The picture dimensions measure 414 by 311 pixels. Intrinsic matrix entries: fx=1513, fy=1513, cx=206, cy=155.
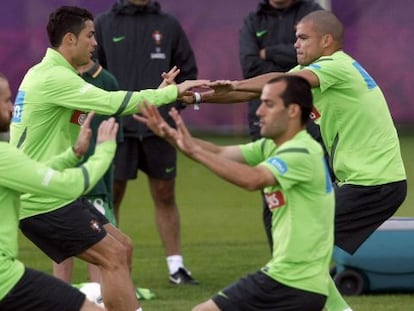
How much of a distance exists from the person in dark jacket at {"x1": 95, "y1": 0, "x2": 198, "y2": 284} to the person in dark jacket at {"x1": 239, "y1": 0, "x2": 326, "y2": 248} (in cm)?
55

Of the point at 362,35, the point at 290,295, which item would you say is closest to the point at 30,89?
the point at 290,295

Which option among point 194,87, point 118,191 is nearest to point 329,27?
point 194,87

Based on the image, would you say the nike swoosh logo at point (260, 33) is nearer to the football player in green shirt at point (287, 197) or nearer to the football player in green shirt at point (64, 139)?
the football player in green shirt at point (64, 139)

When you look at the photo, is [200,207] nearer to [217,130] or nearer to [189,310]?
[217,130]

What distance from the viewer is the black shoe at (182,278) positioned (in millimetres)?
12727

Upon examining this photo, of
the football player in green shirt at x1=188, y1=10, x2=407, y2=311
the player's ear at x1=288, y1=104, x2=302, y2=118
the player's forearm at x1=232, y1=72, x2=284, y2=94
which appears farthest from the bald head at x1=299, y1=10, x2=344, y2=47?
the player's ear at x1=288, y1=104, x2=302, y2=118

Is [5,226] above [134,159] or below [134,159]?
above

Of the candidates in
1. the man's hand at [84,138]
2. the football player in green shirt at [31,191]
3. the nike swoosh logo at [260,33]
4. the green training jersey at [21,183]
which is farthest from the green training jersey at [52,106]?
the nike swoosh logo at [260,33]

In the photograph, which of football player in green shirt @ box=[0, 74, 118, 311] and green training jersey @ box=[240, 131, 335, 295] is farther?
football player in green shirt @ box=[0, 74, 118, 311]

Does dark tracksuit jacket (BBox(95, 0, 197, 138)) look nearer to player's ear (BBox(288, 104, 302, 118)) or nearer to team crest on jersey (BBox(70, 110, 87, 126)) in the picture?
team crest on jersey (BBox(70, 110, 87, 126))

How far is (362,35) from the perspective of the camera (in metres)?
15.9

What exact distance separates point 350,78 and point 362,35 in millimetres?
5970

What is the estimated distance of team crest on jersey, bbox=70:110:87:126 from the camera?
10.2 meters

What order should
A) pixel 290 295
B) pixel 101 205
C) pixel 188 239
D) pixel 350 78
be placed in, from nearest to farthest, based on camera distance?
1. pixel 290 295
2. pixel 350 78
3. pixel 101 205
4. pixel 188 239
